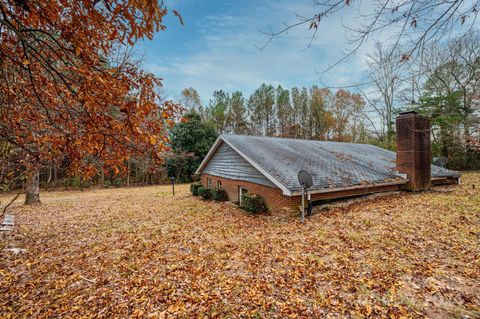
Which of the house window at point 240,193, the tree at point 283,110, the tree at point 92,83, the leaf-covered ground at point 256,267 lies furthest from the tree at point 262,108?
the tree at point 92,83

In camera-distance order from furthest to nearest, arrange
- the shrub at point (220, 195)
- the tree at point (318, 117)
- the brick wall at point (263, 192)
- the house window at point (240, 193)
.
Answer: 1. the tree at point (318, 117)
2. the shrub at point (220, 195)
3. the house window at point (240, 193)
4. the brick wall at point (263, 192)

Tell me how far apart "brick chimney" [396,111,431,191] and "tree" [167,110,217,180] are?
1914 centimetres

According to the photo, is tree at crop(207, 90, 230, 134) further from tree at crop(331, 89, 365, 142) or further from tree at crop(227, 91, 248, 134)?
tree at crop(331, 89, 365, 142)

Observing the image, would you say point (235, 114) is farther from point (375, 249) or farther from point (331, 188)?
point (375, 249)

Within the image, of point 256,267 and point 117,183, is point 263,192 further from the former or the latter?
point 117,183

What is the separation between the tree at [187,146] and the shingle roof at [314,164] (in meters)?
13.2

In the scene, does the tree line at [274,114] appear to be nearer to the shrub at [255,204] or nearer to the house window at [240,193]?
the house window at [240,193]

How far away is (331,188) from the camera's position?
320 inches

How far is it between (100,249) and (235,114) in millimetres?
27020

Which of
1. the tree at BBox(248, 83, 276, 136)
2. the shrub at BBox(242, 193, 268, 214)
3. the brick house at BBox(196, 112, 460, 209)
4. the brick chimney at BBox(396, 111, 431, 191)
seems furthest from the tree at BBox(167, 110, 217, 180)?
the brick chimney at BBox(396, 111, 431, 191)

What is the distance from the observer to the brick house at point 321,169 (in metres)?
8.38

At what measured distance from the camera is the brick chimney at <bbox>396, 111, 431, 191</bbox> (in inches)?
410

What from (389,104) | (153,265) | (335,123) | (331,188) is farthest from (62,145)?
(335,123)

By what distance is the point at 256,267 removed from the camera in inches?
→ 179
